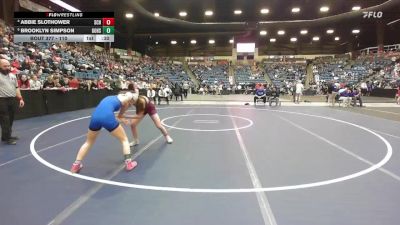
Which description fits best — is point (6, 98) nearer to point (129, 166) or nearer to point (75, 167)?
point (75, 167)

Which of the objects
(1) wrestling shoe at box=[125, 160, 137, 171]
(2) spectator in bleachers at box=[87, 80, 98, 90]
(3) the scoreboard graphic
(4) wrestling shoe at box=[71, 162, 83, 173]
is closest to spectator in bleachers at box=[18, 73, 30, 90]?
(3) the scoreboard graphic

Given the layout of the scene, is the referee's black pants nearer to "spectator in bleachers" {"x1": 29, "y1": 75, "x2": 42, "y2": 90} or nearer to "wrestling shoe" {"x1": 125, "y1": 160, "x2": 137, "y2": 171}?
"wrestling shoe" {"x1": 125, "y1": 160, "x2": 137, "y2": 171}

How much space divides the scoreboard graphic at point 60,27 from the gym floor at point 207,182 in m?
6.59

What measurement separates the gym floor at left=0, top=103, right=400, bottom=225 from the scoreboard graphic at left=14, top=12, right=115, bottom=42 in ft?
21.6

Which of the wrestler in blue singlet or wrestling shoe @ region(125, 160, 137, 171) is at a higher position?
the wrestler in blue singlet

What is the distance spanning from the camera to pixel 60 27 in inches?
544

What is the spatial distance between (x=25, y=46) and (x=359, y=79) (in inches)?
1277

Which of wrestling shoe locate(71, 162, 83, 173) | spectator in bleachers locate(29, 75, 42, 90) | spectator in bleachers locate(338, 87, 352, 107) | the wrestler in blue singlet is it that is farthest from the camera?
spectator in bleachers locate(338, 87, 352, 107)

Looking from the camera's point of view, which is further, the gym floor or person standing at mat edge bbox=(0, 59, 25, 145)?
person standing at mat edge bbox=(0, 59, 25, 145)

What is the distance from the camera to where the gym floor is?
3527mm

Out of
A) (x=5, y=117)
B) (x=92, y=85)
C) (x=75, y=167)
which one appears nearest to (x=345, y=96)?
(x=92, y=85)

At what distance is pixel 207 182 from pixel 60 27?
11.4m

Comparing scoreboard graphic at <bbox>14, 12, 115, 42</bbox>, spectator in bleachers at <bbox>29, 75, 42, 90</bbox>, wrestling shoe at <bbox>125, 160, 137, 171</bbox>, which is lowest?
wrestling shoe at <bbox>125, 160, 137, 171</bbox>

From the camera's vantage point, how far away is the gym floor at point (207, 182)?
3527mm
